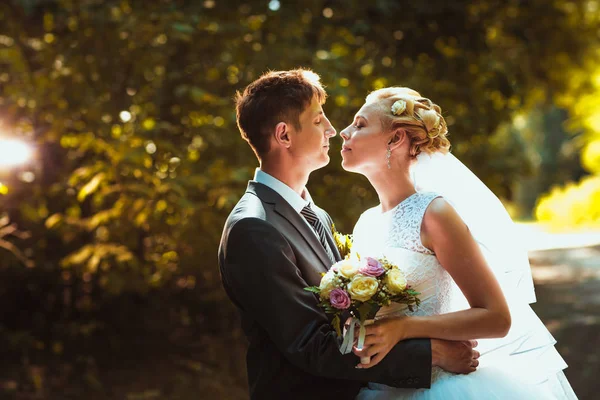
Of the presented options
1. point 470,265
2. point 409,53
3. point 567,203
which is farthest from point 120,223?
point 567,203

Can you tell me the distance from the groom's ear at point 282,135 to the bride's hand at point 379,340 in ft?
2.53

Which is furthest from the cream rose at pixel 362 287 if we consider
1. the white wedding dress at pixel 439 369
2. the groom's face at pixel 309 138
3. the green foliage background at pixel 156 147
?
the green foliage background at pixel 156 147

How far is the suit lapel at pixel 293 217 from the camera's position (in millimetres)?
2646

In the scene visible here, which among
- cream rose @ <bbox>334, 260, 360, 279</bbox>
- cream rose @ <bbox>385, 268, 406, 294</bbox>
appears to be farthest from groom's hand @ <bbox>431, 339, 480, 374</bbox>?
cream rose @ <bbox>334, 260, 360, 279</bbox>

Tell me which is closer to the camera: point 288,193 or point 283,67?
point 288,193

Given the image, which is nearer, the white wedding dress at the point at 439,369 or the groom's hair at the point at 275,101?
the white wedding dress at the point at 439,369

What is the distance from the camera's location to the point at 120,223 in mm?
7027

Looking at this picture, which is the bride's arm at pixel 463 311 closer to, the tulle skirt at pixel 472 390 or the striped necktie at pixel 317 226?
the tulle skirt at pixel 472 390

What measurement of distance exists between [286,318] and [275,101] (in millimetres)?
844

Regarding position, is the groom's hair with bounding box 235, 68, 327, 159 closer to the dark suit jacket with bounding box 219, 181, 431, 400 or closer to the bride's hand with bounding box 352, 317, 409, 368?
the dark suit jacket with bounding box 219, 181, 431, 400

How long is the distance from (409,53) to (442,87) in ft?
1.90

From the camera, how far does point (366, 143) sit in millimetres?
2887

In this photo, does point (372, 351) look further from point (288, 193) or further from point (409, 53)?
point (409, 53)

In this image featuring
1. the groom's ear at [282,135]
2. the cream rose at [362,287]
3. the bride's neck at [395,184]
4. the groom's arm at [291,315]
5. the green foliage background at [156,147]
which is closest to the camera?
the cream rose at [362,287]
